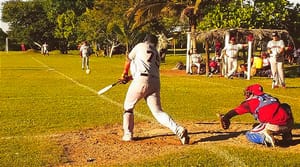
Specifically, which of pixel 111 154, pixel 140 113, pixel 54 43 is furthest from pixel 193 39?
pixel 54 43

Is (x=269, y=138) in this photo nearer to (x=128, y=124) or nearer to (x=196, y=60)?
(x=128, y=124)

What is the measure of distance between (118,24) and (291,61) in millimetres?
20878

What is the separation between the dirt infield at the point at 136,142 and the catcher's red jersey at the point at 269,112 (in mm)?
474

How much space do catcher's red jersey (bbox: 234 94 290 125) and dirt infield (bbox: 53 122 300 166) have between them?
0.47 meters

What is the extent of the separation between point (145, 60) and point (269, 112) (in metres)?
2.26

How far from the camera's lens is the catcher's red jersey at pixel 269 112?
8.23 meters

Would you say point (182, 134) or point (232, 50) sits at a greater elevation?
point (232, 50)

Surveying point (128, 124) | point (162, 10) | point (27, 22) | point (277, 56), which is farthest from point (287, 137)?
point (27, 22)

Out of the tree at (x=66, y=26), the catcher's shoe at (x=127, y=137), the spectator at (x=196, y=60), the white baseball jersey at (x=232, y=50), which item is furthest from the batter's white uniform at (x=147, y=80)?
the tree at (x=66, y=26)

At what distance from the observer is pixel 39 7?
8406cm

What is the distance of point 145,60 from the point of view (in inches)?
328

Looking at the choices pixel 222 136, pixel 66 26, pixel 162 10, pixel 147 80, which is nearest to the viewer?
pixel 147 80

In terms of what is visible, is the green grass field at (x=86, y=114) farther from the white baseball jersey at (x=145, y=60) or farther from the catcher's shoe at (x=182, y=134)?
the white baseball jersey at (x=145, y=60)

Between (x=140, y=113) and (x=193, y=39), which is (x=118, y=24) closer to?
(x=193, y=39)
